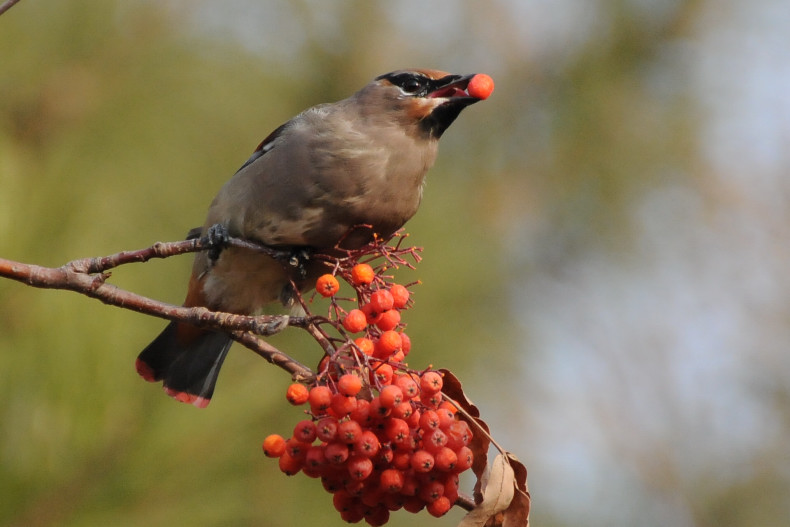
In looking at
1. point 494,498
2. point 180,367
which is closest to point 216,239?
point 180,367

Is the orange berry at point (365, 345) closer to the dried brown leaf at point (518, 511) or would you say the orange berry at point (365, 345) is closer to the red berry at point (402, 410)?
the red berry at point (402, 410)

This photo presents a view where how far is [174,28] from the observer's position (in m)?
4.02

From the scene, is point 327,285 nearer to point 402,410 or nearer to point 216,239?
point 402,410

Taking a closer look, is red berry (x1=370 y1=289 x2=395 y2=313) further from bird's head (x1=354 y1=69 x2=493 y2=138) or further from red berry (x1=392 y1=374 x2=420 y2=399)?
bird's head (x1=354 y1=69 x2=493 y2=138)

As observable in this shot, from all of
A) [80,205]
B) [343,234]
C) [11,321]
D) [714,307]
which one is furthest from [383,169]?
[714,307]

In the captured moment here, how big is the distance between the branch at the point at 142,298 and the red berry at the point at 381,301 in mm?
182

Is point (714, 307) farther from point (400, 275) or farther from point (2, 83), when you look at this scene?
point (2, 83)

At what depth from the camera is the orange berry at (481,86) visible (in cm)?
305

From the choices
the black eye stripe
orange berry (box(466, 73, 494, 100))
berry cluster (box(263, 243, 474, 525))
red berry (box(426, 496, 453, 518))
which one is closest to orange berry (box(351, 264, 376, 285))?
berry cluster (box(263, 243, 474, 525))

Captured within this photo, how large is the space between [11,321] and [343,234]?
91 cm

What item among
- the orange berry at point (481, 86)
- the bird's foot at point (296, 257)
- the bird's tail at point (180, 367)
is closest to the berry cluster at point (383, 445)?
the bird's tail at point (180, 367)

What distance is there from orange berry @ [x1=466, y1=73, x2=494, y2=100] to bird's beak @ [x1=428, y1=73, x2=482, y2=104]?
0.05m

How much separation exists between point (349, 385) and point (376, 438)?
111mm

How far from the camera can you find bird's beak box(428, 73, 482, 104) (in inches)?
126
